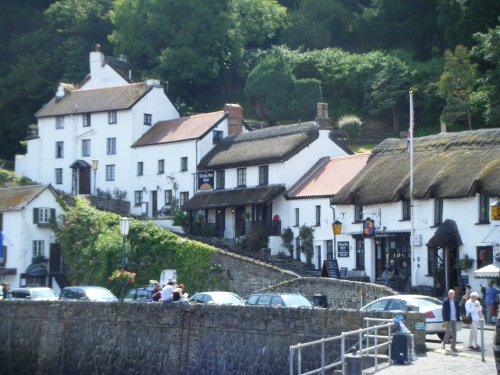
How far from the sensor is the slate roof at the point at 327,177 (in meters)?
63.2

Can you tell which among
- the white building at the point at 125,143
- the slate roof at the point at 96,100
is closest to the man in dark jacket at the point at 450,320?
the white building at the point at 125,143

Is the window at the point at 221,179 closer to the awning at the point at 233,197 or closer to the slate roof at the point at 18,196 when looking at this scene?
the awning at the point at 233,197

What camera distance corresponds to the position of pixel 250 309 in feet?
119

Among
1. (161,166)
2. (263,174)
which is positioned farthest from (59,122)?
(263,174)

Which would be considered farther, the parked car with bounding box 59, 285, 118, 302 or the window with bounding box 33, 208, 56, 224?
the window with bounding box 33, 208, 56, 224

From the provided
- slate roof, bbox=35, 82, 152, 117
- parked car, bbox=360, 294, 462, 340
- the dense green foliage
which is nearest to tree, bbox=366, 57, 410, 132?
slate roof, bbox=35, 82, 152, 117

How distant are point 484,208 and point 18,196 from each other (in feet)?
88.9

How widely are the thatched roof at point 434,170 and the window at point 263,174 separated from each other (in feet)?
25.6

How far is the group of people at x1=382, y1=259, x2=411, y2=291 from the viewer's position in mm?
54969

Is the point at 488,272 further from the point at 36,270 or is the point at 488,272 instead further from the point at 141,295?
the point at 36,270

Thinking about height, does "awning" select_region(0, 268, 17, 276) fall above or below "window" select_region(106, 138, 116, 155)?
below

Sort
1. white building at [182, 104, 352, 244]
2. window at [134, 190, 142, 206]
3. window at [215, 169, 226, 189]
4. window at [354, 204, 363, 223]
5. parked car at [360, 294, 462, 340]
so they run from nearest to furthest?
parked car at [360, 294, 462, 340] < window at [354, 204, 363, 223] < white building at [182, 104, 352, 244] < window at [215, 169, 226, 189] < window at [134, 190, 142, 206]

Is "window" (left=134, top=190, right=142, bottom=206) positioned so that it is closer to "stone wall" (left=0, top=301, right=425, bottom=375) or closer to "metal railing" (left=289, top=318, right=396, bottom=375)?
"stone wall" (left=0, top=301, right=425, bottom=375)

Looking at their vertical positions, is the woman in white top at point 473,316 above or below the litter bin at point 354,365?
above
